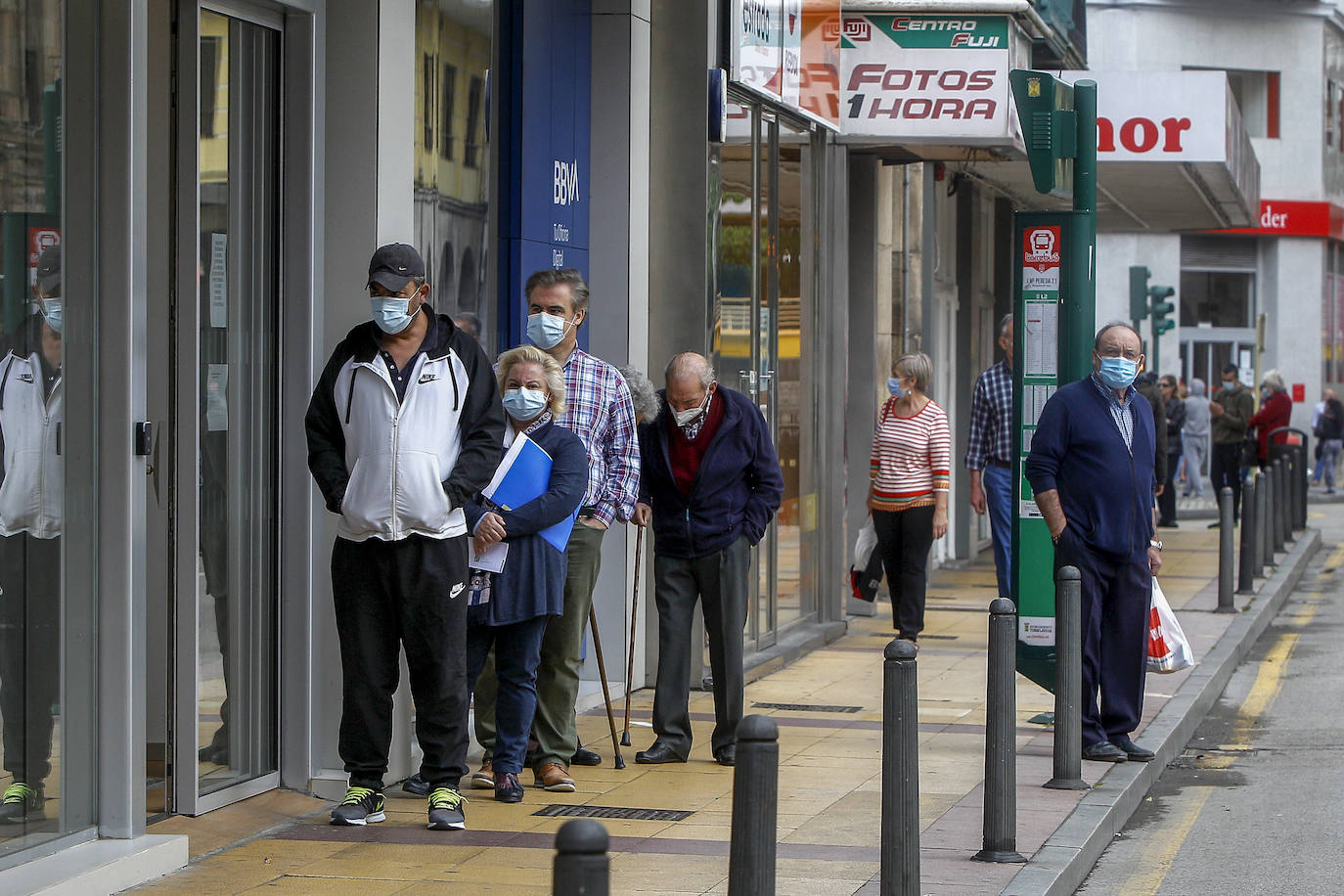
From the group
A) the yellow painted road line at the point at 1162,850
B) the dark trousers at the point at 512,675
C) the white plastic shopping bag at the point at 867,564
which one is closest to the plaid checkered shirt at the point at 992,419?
the white plastic shopping bag at the point at 867,564

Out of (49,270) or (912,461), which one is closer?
(49,270)

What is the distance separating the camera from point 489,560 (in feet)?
24.0

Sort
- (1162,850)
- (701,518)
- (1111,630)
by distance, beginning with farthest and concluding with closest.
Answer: (1111,630), (701,518), (1162,850)

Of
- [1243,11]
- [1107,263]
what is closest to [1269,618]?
[1107,263]

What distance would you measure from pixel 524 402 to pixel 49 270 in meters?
2.02

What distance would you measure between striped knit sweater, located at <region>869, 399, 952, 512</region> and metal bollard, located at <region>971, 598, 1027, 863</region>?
5.58 m

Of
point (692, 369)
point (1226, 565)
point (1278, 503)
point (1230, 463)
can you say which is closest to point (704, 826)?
point (692, 369)

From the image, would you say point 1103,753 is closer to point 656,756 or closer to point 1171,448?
point 656,756

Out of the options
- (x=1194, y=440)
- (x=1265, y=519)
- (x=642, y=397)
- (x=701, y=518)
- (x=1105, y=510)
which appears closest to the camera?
(x=642, y=397)

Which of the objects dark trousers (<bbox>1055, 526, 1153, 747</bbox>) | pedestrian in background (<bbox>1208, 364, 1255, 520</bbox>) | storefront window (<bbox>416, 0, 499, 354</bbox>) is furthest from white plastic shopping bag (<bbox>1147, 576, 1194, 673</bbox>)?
pedestrian in background (<bbox>1208, 364, 1255, 520</bbox>)

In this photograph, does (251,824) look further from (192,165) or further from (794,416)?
(794,416)

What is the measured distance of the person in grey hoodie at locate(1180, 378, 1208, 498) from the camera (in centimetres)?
3225

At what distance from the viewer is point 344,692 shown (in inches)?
272

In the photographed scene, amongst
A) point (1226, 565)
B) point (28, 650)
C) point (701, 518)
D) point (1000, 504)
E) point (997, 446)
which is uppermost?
point (997, 446)
